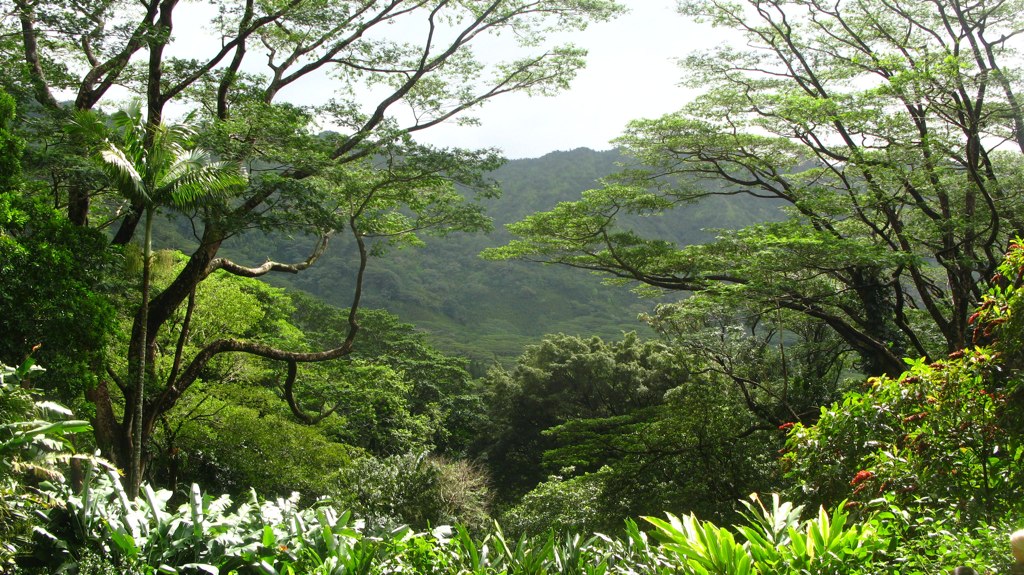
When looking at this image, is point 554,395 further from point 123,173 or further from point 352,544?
point 352,544

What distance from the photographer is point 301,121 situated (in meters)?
11.0

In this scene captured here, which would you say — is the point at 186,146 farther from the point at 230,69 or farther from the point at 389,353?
the point at 389,353

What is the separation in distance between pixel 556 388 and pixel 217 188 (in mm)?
22588

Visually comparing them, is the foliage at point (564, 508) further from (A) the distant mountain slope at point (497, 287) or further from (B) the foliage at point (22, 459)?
(A) the distant mountain slope at point (497, 287)

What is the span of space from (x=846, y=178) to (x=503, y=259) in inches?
259

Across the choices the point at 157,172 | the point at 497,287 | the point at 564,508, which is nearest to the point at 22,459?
the point at 157,172

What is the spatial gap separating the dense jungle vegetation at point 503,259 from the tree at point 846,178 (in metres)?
0.08

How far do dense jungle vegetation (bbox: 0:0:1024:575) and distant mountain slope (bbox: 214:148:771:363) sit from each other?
180 feet

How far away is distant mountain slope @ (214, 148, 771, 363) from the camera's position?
8078cm

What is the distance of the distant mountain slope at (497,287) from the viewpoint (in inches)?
3180

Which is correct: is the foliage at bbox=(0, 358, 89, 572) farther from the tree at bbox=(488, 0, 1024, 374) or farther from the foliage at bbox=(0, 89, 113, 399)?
the tree at bbox=(488, 0, 1024, 374)

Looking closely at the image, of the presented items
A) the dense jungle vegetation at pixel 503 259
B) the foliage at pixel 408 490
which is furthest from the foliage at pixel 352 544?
the foliage at pixel 408 490

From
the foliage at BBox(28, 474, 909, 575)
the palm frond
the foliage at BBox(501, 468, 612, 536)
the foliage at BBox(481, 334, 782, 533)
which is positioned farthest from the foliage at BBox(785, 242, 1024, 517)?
the foliage at BBox(501, 468, 612, 536)

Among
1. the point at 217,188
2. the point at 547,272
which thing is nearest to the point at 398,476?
the point at 217,188
